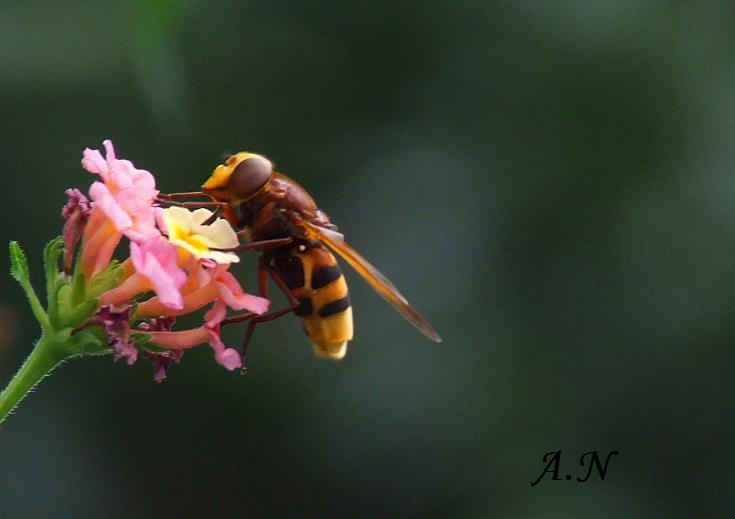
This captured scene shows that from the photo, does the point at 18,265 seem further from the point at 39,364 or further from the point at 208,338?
the point at 208,338

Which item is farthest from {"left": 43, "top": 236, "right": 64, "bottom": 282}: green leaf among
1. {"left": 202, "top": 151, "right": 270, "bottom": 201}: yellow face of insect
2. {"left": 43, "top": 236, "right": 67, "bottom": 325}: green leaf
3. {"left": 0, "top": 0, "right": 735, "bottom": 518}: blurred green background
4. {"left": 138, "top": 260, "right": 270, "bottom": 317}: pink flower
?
{"left": 0, "top": 0, "right": 735, "bottom": 518}: blurred green background

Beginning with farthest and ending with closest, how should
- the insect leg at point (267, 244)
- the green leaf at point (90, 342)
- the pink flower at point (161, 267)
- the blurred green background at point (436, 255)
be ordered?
1. the blurred green background at point (436, 255)
2. the insect leg at point (267, 244)
3. the green leaf at point (90, 342)
4. the pink flower at point (161, 267)

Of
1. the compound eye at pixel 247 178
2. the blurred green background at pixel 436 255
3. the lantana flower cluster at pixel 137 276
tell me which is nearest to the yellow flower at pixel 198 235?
the lantana flower cluster at pixel 137 276

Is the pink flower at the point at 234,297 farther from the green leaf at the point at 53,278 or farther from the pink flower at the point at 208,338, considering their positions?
the green leaf at the point at 53,278

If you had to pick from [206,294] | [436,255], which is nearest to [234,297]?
[206,294]

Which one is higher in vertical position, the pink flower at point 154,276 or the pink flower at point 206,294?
the pink flower at point 154,276

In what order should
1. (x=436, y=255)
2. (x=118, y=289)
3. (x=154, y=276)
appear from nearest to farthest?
(x=154, y=276)
(x=118, y=289)
(x=436, y=255)

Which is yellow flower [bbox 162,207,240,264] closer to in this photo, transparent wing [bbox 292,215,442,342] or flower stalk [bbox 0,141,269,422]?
flower stalk [bbox 0,141,269,422]
